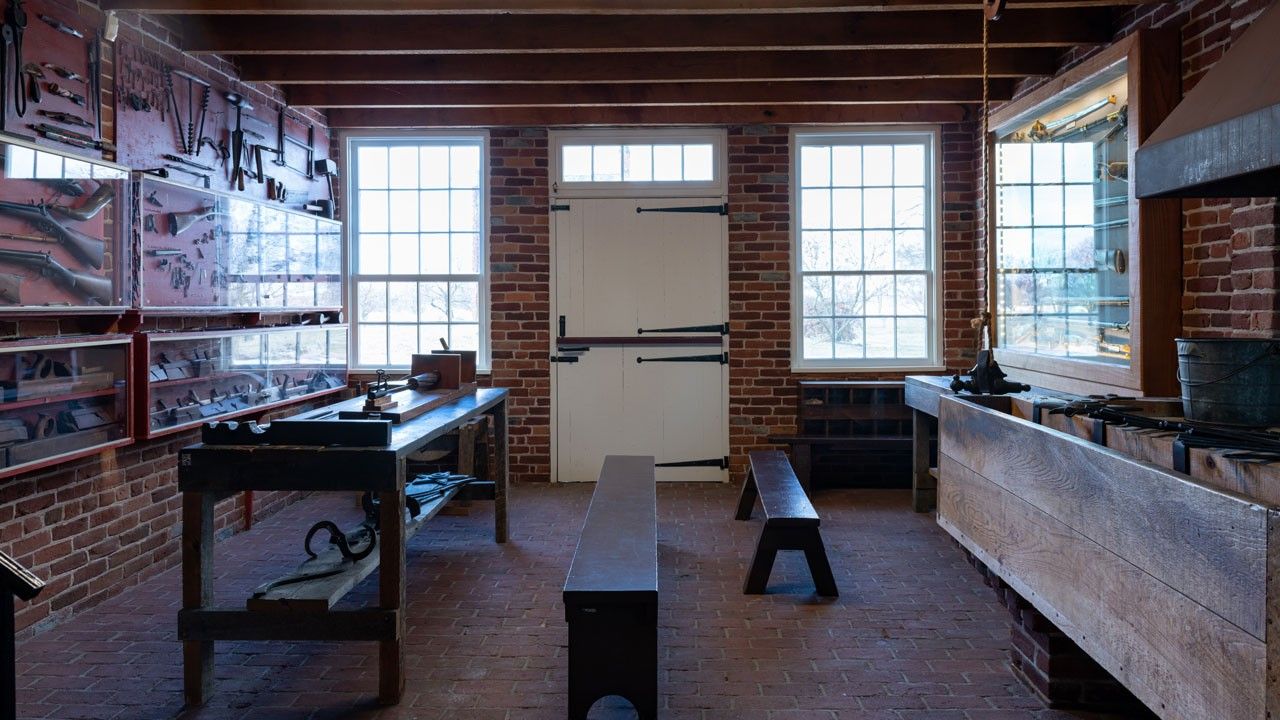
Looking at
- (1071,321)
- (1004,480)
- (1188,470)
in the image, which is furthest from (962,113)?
(1188,470)

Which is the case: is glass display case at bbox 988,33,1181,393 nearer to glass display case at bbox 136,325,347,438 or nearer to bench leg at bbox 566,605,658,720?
bench leg at bbox 566,605,658,720

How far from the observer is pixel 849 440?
6883 mm

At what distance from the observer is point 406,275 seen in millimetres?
7285

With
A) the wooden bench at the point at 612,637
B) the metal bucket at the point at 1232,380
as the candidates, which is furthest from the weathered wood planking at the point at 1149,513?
the wooden bench at the point at 612,637

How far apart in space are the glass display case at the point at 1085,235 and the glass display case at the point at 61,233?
472cm

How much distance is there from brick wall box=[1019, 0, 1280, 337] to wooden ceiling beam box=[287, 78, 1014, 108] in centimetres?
214

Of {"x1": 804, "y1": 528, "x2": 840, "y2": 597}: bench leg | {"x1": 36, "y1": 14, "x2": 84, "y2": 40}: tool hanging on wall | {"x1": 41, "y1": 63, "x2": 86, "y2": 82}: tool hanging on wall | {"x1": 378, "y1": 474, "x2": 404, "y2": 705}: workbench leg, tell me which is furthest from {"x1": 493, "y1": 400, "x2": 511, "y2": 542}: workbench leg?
{"x1": 36, "y1": 14, "x2": 84, "y2": 40}: tool hanging on wall

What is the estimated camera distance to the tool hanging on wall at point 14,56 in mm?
3689

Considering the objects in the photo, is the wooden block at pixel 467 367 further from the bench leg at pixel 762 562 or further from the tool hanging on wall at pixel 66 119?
the tool hanging on wall at pixel 66 119

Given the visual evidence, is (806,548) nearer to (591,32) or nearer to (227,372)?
(591,32)

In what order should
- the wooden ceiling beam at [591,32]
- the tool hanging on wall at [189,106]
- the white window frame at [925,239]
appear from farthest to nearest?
the white window frame at [925,239] < the wooden ceiling beam at [591,32] < the tool hanging on wall at [189,106]

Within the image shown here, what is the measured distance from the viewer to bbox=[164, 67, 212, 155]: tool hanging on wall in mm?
4973

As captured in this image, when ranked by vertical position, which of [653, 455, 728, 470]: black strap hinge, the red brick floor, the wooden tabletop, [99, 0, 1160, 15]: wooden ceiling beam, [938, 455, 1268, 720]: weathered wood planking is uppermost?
[99, 0, 1160, 15]: wooden ceiling beam

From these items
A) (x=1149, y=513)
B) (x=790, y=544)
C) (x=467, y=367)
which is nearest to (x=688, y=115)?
(x=467, y=367)
